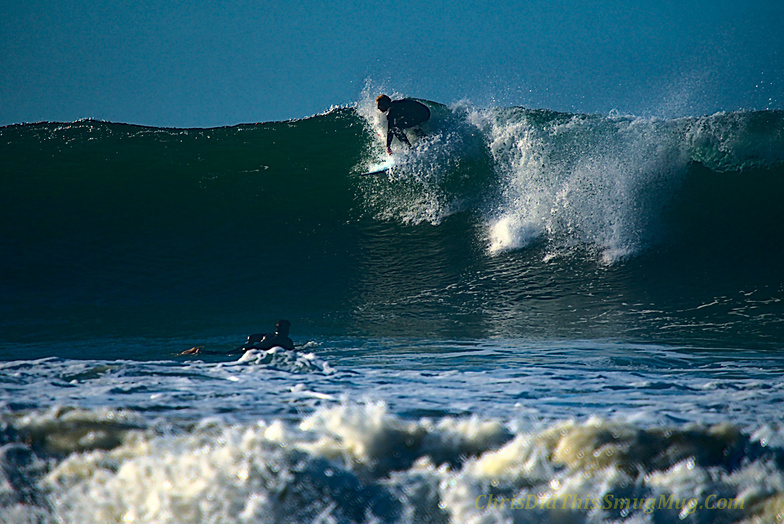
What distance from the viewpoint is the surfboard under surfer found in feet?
26.1

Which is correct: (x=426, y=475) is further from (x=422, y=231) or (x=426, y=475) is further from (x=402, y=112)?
(x=402, y=112)

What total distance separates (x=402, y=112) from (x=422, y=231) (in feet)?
5.79

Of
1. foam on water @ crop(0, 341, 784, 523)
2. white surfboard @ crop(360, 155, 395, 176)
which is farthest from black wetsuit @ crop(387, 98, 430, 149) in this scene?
foam on water @ crop(0, 341, 784, 523)

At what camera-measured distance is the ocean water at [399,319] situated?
190cm

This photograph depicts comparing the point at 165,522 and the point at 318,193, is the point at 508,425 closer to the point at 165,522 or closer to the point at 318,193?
the point at 165,522

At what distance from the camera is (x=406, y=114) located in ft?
26.2

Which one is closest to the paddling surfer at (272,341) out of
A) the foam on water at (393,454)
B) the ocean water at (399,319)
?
the ocean water at (399,319)

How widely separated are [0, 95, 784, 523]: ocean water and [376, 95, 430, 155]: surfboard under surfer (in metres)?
0.42

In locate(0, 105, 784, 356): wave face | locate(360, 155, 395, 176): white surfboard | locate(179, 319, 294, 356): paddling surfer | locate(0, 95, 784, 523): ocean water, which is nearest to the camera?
locate(0, 95, 784, 523): ocean water

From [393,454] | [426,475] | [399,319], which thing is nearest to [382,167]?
[399,319]

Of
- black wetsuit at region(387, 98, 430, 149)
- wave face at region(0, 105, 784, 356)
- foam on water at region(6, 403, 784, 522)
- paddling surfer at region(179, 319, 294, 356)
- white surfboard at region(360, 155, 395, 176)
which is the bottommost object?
foam on water at region(6, 403, 784, 522)

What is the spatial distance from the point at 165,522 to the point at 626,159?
7145mm

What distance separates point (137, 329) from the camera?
17.9 ft

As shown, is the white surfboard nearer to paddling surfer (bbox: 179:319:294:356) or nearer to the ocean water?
the ocean water
